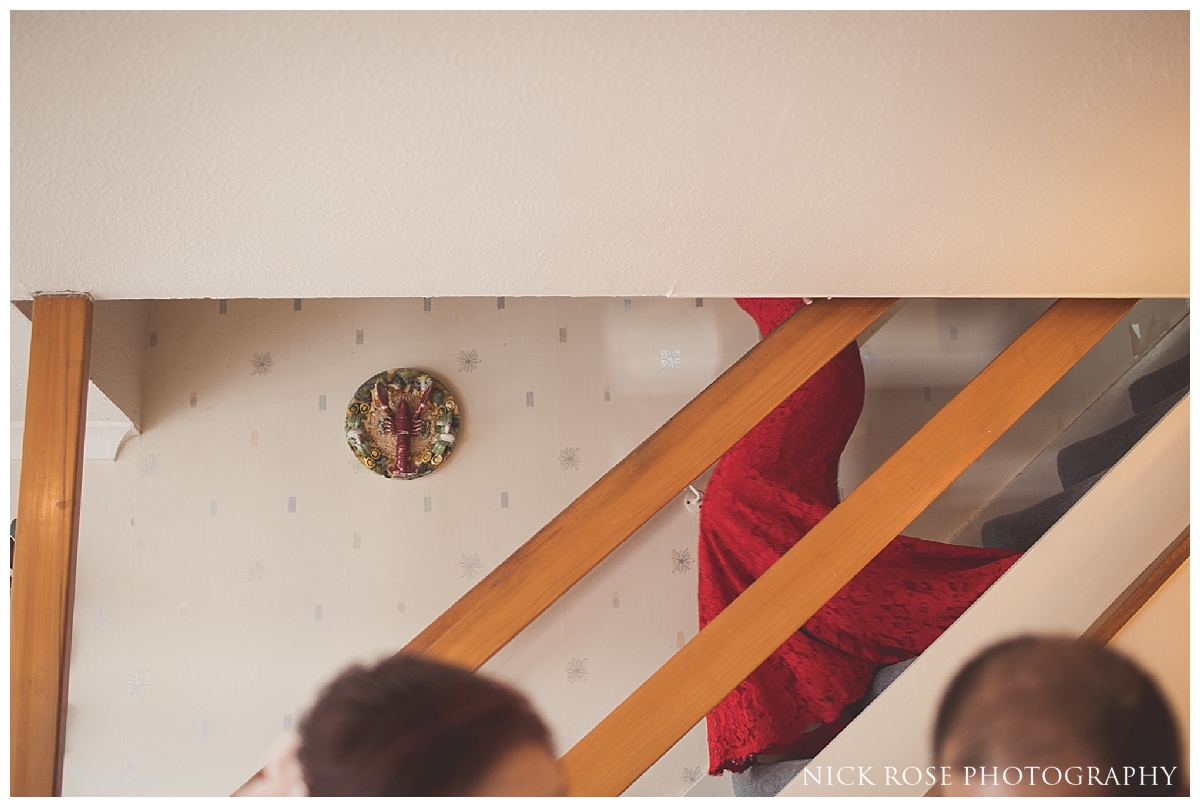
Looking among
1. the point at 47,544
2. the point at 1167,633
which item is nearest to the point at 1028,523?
the point at 1167,633

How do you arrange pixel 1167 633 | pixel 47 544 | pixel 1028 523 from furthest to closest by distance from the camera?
pixel 1028 523
pixel 1167 633
pixel 47 544

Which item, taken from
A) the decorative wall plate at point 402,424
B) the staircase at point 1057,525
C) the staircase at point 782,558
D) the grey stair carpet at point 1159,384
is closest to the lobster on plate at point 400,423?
the decorative wall plate at point 402,424

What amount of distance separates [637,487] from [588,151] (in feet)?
2.10

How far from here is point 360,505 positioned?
264 cm

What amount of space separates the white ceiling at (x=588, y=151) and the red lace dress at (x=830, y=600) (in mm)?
502

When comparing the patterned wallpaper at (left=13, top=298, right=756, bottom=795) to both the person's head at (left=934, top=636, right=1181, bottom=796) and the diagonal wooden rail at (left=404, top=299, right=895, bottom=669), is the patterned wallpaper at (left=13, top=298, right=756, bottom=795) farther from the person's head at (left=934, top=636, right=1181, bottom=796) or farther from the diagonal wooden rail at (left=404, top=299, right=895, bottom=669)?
the person's head at (left=934, top=636, right=1181, bottom=796)

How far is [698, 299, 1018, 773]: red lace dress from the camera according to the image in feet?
6.43

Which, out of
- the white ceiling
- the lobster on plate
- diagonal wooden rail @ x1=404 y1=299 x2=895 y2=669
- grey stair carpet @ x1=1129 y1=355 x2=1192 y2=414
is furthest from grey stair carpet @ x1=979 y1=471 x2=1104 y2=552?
the lobster on plate

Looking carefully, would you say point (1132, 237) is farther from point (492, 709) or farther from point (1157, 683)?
point (492, 709)

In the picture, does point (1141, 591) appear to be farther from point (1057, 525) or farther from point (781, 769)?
point (781, 769)

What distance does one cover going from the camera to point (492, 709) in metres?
1.04

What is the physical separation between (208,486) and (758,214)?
2.00m

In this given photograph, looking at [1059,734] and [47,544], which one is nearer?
[1059,734]
